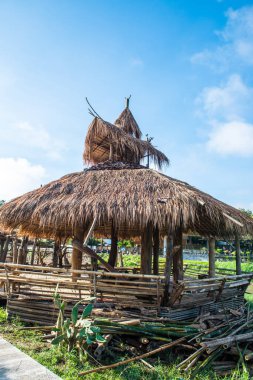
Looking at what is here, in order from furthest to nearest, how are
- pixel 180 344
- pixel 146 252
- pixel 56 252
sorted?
pixel 56 252 < pixel 146 252 < pixel 180 344

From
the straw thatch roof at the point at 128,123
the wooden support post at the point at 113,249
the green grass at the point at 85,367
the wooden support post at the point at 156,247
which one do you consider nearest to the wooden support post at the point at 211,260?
the wooden support post at the point at 156,247

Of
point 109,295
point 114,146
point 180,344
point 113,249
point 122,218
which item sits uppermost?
point 114,146

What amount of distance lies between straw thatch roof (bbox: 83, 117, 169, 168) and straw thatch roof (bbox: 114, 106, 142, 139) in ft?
2.59

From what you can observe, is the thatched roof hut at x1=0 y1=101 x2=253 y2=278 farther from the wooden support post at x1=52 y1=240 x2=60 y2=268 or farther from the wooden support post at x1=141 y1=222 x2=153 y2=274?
the wooden support post at x1=52 y1=240 x2=60 y2=268

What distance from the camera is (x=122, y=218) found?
5793 millimetres

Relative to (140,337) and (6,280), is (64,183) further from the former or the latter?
(140,337)

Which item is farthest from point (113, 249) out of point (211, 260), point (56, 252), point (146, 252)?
point (56, 252)

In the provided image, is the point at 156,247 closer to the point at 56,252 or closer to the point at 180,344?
the point at 180,344

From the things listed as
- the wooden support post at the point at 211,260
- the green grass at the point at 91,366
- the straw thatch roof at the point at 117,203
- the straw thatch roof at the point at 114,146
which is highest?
the straw thatch roof at the point at 114,146

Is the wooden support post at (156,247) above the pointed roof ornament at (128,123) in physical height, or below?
below

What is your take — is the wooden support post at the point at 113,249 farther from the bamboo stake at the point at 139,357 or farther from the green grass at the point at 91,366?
the bamboo stake at the point at 139,357

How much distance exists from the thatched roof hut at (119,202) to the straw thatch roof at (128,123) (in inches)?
42.6

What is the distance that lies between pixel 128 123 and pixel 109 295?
220 inches

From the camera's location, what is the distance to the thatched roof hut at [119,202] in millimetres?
5797
